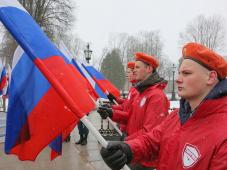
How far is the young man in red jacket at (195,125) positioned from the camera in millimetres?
2094

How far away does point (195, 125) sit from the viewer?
2254 mm

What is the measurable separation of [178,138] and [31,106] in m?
1.36

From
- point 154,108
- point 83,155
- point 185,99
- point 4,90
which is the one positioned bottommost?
point 83,155

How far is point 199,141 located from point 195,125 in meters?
0.14

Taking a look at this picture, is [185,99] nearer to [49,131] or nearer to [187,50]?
[187,50]

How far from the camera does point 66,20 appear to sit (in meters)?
29.3

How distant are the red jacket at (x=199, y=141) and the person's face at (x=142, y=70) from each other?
1837 millimetres

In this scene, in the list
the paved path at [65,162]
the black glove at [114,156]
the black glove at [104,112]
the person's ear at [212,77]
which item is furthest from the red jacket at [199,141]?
the paved path at [65,162]

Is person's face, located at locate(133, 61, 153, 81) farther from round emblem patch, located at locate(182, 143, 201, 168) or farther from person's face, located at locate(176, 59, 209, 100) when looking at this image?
round emblem patch, located at locate(182, 143, 201, 168)

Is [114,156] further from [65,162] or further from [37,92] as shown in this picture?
[65,162]

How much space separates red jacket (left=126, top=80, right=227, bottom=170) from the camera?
6.76 feet

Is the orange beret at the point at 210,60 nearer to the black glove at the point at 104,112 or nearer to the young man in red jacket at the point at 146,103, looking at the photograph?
the young man in red jacket at the point at 146,103

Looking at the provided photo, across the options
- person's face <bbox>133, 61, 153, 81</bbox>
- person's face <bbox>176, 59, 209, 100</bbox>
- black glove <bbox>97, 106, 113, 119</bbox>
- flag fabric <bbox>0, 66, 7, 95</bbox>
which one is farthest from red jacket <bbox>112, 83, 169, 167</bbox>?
flag fabric <bbox>0, 66, 7, 95</bbox>

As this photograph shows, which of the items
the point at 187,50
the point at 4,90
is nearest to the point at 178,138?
the point at 187,50
